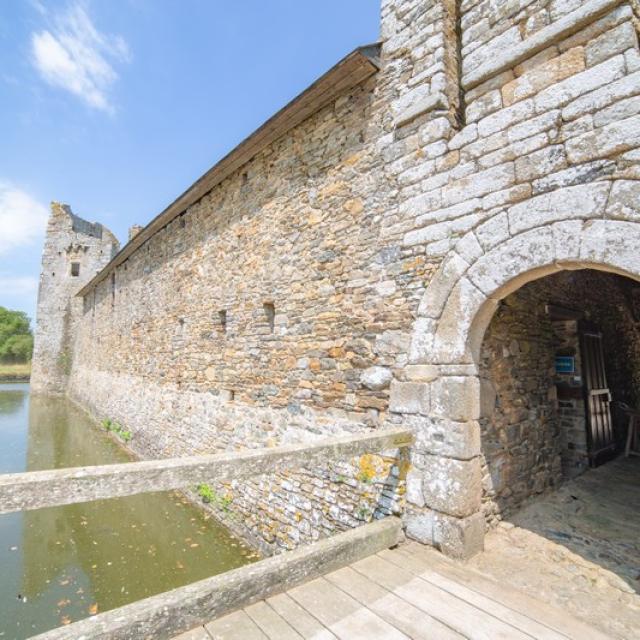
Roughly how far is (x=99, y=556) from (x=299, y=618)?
4.05 meters

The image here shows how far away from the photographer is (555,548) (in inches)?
114

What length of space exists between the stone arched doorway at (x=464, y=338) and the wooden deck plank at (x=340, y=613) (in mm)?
954

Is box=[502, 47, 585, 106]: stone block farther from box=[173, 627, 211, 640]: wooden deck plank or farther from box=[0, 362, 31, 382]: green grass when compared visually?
box=[0, 362, 31, 382]: green grass

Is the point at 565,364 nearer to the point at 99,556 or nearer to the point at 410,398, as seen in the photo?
the point at 410,398

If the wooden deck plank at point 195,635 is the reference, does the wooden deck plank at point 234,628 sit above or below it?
below

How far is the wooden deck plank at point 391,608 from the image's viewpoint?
1808mm

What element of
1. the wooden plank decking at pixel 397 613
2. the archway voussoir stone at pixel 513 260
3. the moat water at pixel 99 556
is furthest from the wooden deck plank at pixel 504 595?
the moat water at pixel 99 556

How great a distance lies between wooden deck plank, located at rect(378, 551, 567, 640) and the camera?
72.4 inches

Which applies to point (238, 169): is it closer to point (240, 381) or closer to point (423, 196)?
point (240, 381)

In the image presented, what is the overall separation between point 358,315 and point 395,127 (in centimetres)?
176

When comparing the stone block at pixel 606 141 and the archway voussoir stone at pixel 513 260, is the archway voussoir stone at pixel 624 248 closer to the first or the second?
the archway voussoir stone at pixel 513 260

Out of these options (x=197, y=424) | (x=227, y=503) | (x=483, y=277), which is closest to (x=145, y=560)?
(x=227, y=503)

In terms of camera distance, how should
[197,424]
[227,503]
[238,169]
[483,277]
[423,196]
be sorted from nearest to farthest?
[483,277]
[423,196]
[227,503]
[238,169]
[197,424]

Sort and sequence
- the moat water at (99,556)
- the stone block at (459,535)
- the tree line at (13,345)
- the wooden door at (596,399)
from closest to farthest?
the stone block at (459,535), the moat water at (99,556), the wooden door at (596,399), the tree line at (13,345)
